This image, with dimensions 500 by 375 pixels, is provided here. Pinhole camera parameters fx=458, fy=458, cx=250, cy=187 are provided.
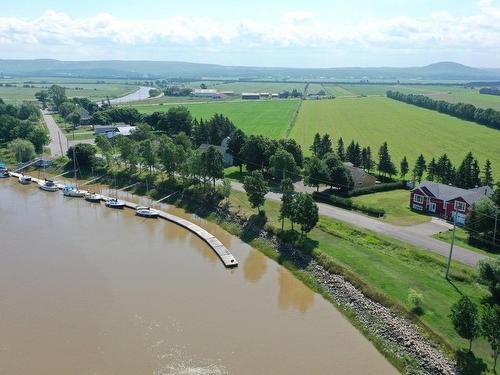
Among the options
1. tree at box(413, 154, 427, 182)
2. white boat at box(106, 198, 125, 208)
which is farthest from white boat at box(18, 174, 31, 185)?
tree at box(413, 154, 427, 182)

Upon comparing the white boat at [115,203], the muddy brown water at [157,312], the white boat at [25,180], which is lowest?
the muddy brown water at [157,312]

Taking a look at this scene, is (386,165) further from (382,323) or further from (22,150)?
(22,150)

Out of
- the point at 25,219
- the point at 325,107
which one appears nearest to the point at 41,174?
the point at 25,219

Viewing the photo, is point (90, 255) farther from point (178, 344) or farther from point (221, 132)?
point (221, 132)

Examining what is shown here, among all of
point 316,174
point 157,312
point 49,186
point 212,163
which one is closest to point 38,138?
point 49,186

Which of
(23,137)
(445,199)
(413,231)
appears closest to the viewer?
(413,231)

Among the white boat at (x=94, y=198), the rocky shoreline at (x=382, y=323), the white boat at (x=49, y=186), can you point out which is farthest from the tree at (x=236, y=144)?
the rocky shoreline at (x=382, y=323)

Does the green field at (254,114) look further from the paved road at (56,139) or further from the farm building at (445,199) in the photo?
the farm building at (445,199)
